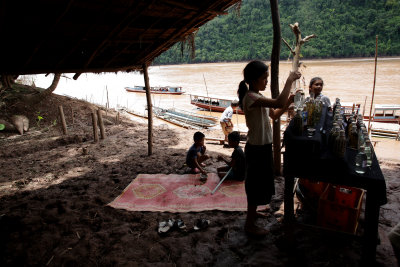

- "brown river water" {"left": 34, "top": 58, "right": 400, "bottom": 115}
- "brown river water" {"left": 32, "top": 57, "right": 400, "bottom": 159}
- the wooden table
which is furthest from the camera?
"brown river water" {"left": 34, "top": 58, "right": 400, "bottom": 115}

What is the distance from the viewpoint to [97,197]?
11.6ft

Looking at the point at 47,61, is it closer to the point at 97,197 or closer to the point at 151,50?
the point at 151,50

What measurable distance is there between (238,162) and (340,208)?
1654 millimetres

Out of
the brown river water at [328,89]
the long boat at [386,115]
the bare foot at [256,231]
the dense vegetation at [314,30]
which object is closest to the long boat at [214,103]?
the brown river water at [328,89]

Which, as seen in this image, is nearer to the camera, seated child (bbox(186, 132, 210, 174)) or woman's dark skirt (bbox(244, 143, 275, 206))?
woman's dark skirt (bbox(244, 143, 275, 206))

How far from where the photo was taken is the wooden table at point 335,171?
1.79 m

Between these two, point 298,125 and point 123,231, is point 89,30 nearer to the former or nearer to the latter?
point 123,231

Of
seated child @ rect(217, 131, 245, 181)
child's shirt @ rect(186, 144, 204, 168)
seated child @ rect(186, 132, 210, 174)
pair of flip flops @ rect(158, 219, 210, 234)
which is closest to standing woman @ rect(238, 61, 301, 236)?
pair of flip flops @ rect(158, 219, 210, 234)

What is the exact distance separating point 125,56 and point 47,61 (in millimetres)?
1382

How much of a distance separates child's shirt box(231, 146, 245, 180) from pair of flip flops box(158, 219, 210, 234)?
1.14 metres

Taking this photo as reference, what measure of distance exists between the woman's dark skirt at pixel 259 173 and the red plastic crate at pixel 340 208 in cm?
54

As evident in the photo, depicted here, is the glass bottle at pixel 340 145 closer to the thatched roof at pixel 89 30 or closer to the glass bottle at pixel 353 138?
the glass bottle at pixel 353 138

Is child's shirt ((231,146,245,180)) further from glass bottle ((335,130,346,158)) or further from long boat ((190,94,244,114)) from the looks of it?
long boat ((190,94,244,114))

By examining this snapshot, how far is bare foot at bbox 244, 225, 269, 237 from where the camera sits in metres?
2.49
